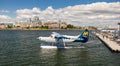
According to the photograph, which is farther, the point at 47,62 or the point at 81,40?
the point at 81,40

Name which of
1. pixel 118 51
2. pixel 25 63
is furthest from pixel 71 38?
pixel 25 63

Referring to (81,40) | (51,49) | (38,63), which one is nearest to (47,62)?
(38,63)

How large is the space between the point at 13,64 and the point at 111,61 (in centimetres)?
1622

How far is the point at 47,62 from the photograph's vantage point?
35.8m

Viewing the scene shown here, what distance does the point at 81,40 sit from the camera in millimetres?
54719

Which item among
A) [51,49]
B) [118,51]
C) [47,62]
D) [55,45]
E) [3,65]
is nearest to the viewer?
[3,65]

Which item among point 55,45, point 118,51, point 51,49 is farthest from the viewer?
point 55,45

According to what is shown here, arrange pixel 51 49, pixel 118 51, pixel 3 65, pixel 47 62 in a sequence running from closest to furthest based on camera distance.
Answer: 1. pixel 3 65
2. pixel 47 62
3. pixel 118 51
4. pixel 51 49

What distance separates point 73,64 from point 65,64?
124 cm

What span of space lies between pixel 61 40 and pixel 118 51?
14227 millimetres

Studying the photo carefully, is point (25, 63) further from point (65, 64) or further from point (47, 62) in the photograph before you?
point (65, 64)

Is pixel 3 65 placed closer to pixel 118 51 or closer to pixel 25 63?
pixel 25 63

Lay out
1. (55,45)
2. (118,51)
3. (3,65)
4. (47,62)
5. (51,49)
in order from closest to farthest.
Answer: (3,65), (47,62), (118,51), (51,49), (55,45)

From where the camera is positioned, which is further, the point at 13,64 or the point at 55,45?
the point at 55,45
